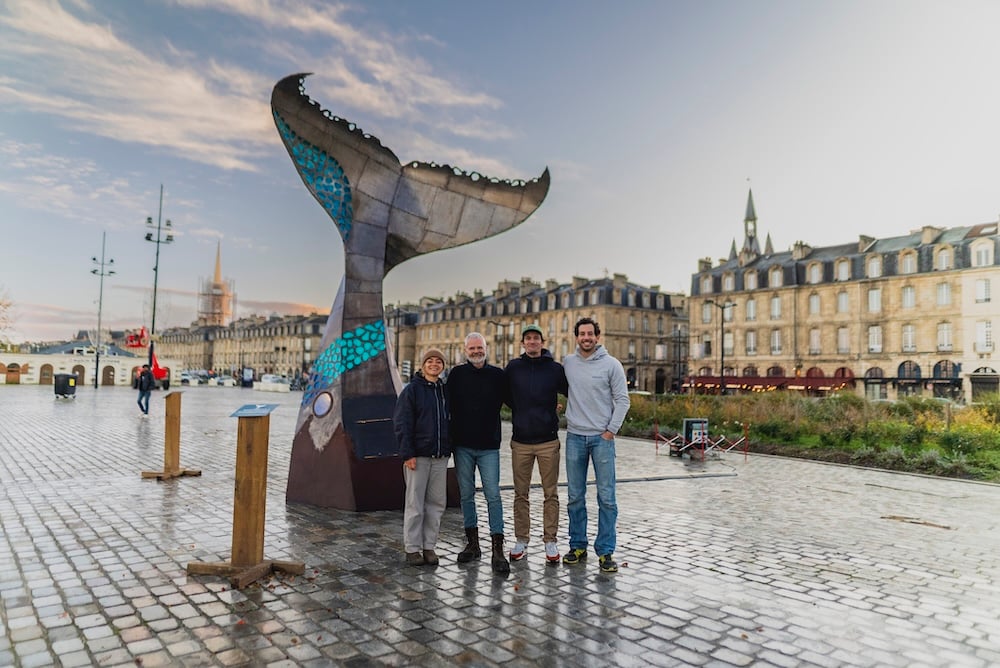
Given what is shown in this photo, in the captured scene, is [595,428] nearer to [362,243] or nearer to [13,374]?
[362,243]

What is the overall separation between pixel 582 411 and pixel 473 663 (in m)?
2.53

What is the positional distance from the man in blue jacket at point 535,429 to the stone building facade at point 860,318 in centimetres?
3670

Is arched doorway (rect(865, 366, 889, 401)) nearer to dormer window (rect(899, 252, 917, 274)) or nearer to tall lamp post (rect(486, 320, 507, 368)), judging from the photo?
dormer window (rect(899, 252, 917, 274))

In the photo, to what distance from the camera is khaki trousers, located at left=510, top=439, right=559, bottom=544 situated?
229 inches

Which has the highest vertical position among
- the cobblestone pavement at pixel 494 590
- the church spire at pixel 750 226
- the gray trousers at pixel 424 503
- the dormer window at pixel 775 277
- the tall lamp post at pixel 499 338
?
the church spire at pixel 750 226

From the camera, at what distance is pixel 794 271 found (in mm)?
48594

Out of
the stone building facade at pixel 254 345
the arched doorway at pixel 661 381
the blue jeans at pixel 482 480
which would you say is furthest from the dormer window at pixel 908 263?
the stone building facade at pixel 254 345

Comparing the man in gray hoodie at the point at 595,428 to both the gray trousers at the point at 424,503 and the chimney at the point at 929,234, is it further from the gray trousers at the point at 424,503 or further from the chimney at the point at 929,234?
the chimney at the point at 929,234

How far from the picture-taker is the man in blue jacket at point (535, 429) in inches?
227

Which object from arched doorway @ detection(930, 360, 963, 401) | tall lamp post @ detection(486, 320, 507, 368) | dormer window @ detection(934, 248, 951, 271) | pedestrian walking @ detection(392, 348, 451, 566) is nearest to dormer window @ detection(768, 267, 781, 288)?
dormer window @ detection(934, 248, 951, 271)

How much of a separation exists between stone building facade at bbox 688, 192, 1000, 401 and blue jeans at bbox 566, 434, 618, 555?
3652 cm

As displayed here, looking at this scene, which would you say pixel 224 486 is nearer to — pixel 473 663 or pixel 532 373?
pixel 532 373

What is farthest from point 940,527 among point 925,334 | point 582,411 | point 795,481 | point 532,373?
point 925,334

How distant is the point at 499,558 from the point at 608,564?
955 millimetres
